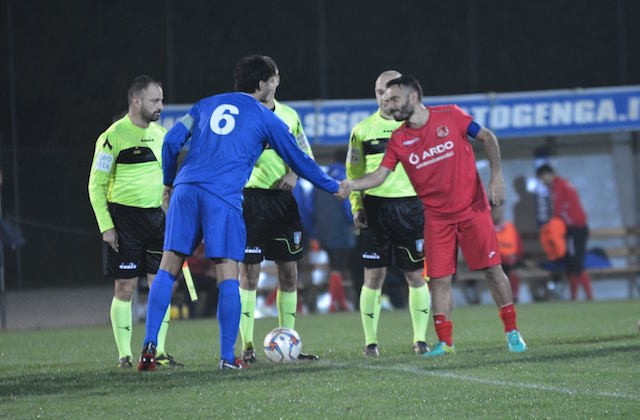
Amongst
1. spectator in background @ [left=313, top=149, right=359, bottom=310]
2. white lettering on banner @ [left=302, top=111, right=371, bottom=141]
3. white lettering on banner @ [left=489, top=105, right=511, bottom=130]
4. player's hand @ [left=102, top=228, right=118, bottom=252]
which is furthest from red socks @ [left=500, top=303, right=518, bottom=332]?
white lettering on banner @ [left=489, top=105, right=511, bottom=130]

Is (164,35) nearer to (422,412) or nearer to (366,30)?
(366,30)

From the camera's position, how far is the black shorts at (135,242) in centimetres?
809

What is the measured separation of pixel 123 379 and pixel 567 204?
1116cm

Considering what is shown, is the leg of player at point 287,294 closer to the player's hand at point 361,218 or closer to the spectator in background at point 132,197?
the player's hand at point 361,218

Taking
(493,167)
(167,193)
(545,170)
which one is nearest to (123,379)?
(167,193)

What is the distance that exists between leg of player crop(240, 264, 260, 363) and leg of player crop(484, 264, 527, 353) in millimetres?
1748

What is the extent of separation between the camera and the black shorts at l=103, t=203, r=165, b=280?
809cm

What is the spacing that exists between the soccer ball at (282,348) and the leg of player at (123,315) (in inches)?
41.5

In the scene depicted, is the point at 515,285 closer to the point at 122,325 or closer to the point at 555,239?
the point at 555,239

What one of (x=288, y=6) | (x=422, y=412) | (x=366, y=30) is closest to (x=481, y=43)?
(x=366, y=30)

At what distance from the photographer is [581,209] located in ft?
54.9

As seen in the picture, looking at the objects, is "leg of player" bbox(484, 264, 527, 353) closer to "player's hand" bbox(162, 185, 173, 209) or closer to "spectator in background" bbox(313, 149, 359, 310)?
"player's hand" bbox(162, 185, 173, 209)

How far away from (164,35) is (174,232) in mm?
14701

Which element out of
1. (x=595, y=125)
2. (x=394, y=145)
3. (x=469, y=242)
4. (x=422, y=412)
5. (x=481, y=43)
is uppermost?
(x=481, y=43)
